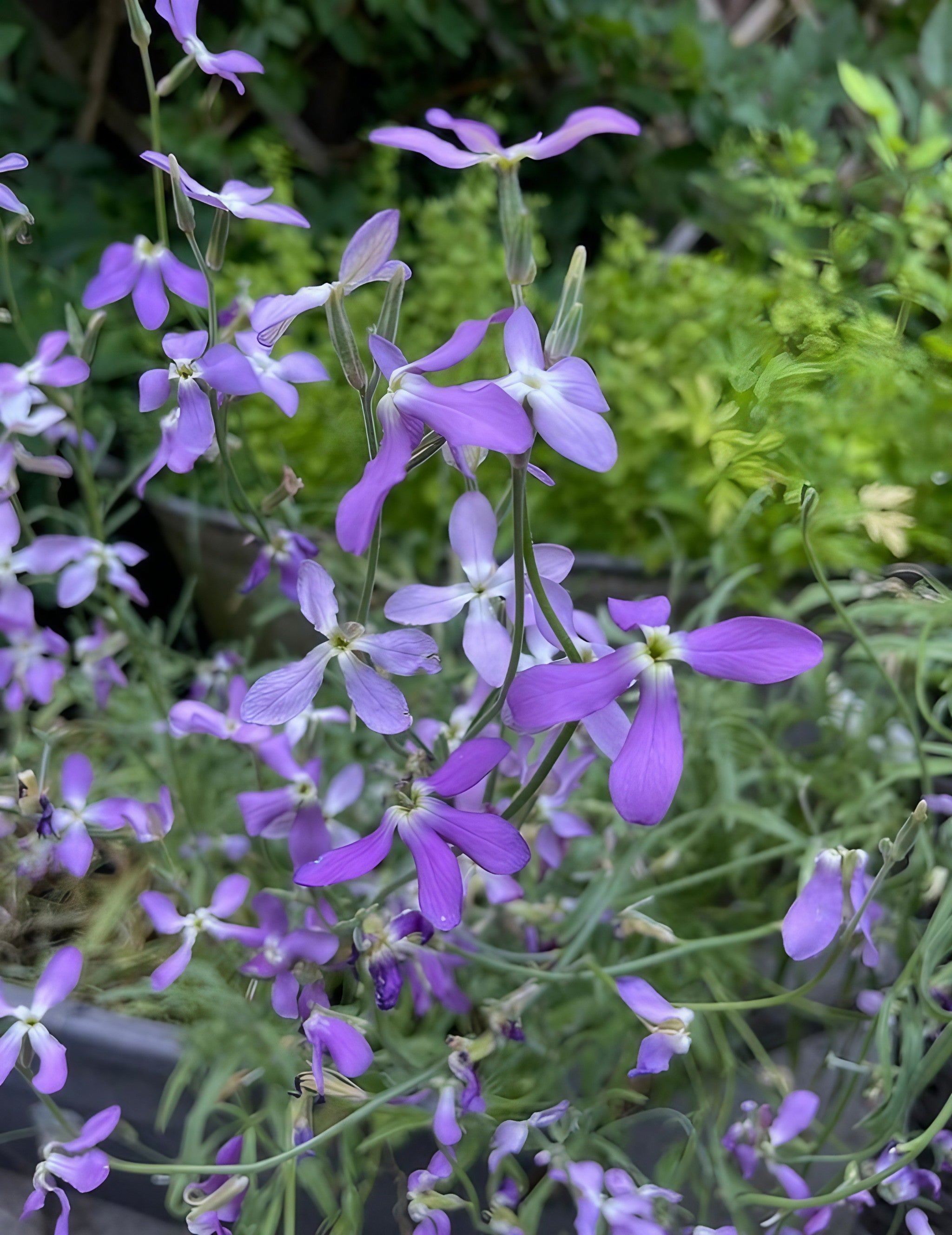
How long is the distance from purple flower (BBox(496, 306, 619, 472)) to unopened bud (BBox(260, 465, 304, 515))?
0.13 metres

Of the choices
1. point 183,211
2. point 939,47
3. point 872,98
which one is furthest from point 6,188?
point 939,47

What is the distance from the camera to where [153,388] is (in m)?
0.32

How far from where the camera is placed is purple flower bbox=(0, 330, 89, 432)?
39 centimetres

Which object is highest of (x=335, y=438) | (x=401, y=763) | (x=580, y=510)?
(x=401, y=763)

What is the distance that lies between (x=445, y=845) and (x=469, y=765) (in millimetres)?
26

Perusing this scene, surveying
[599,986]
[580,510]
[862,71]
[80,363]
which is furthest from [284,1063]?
[862,71]

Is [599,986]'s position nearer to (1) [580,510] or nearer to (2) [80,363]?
(2) [80,363]

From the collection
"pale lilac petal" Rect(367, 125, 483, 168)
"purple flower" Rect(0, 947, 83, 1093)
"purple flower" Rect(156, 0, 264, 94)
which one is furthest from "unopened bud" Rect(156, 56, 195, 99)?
"purple flower" Rect(0, 947, 83, 1093)

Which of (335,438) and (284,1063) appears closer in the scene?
(284,1063)

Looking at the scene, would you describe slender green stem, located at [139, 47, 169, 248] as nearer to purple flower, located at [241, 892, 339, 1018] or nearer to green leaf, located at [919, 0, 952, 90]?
purple flower, located at [241, 892, 339, 1018]

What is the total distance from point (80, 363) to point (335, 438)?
0.39 meters

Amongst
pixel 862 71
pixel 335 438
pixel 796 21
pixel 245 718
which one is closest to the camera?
pixel 245 718

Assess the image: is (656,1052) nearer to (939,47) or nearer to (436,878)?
(436,878)

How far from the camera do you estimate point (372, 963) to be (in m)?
0.34
